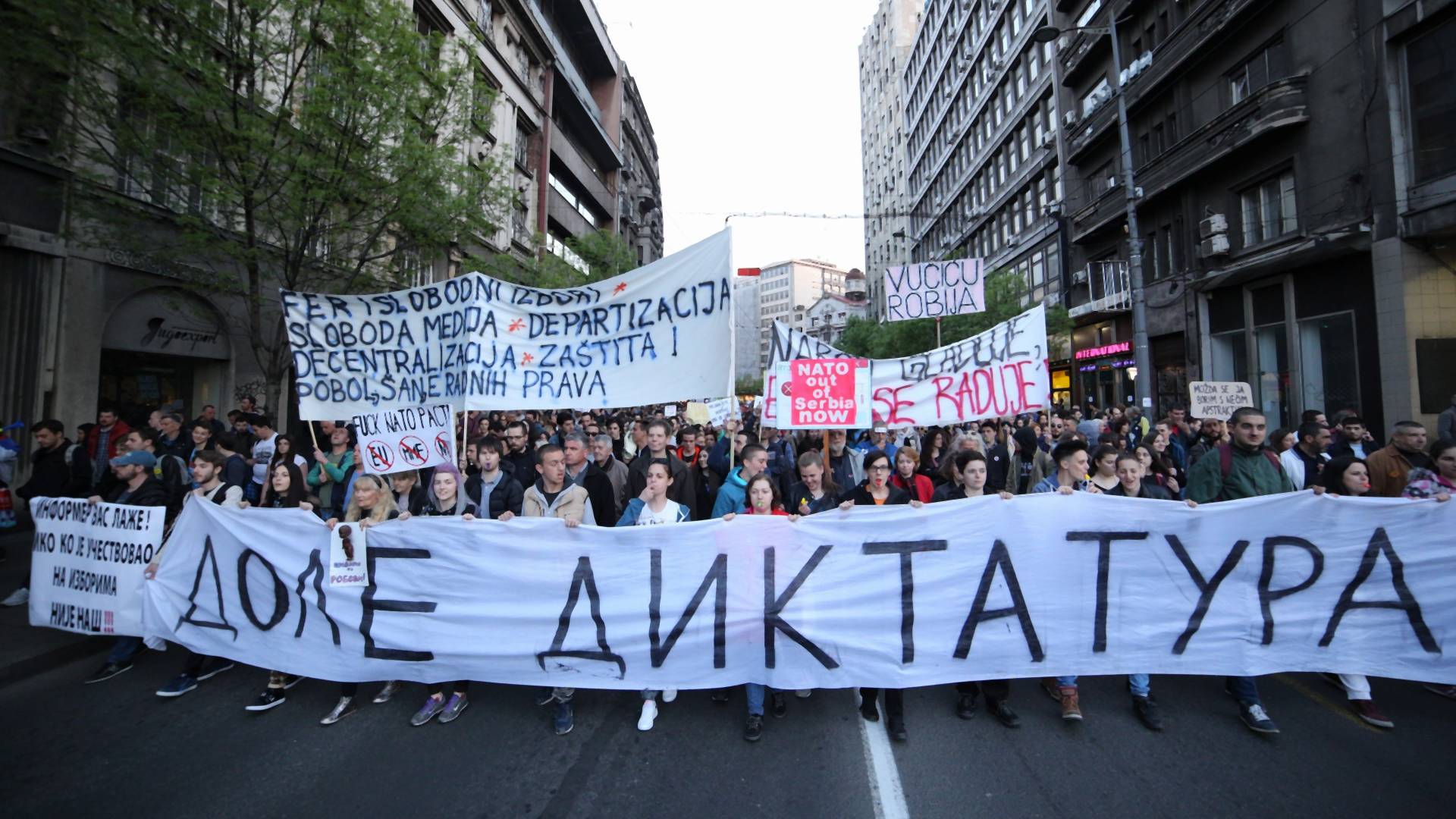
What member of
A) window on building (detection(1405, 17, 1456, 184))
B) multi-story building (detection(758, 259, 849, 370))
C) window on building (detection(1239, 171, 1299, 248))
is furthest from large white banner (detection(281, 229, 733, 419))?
multi-story building (detection(758, 259, 849, 370))

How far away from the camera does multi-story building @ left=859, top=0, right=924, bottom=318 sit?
59688mm

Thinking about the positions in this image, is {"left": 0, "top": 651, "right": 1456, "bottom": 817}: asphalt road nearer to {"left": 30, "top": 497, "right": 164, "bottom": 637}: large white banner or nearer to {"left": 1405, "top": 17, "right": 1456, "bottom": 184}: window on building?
{"left": 30, "top": 497, "right": 164, "bottom": 637}: large white banner

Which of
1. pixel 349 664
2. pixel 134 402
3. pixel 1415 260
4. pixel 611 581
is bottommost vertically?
pixel 349 664

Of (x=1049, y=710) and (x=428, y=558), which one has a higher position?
(x=428, y=558)

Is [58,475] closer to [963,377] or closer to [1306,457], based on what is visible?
[963,377]

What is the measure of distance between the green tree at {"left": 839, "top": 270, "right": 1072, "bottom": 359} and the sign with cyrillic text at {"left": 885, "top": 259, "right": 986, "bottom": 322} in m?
8.72

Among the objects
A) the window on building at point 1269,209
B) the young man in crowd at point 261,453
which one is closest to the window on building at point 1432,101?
the window on building at point 1269,209

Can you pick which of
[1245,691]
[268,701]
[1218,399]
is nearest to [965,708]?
[1245,691]

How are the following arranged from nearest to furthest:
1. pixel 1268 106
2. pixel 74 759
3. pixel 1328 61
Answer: pixel 74 759
pixel 1328 61
pixel 1268 106

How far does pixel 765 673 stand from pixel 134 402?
14046 millimetres

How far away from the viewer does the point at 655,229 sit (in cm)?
5384

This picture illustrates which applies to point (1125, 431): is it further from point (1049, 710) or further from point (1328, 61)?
point (1328, 61)

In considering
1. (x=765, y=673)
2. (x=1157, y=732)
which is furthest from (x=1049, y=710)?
(x=765, y=673)

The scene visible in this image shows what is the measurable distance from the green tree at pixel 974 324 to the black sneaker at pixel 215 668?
1861 cm
